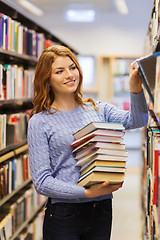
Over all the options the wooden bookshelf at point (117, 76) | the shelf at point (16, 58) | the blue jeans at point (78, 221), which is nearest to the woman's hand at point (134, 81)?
the blue jeans at point (78, 221)

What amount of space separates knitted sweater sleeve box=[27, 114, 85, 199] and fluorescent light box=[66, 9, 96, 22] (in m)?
5.94

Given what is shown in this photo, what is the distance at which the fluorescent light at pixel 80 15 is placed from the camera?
288 inches

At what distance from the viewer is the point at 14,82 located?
3074mm

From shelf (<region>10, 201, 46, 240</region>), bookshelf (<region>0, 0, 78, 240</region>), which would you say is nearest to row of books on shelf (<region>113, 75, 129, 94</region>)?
bookshelf (<region>0, 0, 78, 240</region>)

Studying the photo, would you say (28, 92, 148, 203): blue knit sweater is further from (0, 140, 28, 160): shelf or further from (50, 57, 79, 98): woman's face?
(0, 140, 28, 160): shelf

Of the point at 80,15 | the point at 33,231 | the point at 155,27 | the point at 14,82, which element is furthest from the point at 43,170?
A: the point at 80,15

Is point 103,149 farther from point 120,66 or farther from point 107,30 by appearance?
point 107,30

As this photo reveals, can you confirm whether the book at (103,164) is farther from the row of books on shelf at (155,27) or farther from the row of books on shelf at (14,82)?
the row of books on shelf at (14,82)

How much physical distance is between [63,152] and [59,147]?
28mm

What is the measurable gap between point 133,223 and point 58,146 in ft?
9.57

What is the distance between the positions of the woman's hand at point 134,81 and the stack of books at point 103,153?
0.68 feet

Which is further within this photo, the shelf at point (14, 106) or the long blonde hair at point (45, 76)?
the shelf at point (14, 106)

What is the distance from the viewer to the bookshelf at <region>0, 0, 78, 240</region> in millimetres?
2809

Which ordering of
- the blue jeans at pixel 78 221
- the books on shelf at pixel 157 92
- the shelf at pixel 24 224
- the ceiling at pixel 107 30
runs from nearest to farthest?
the books on shelf at pixel 157 92 < the blue jeans at pixel 78 221 < the shelf at pixel 24 224 < the ceiling at pixel 107 30
